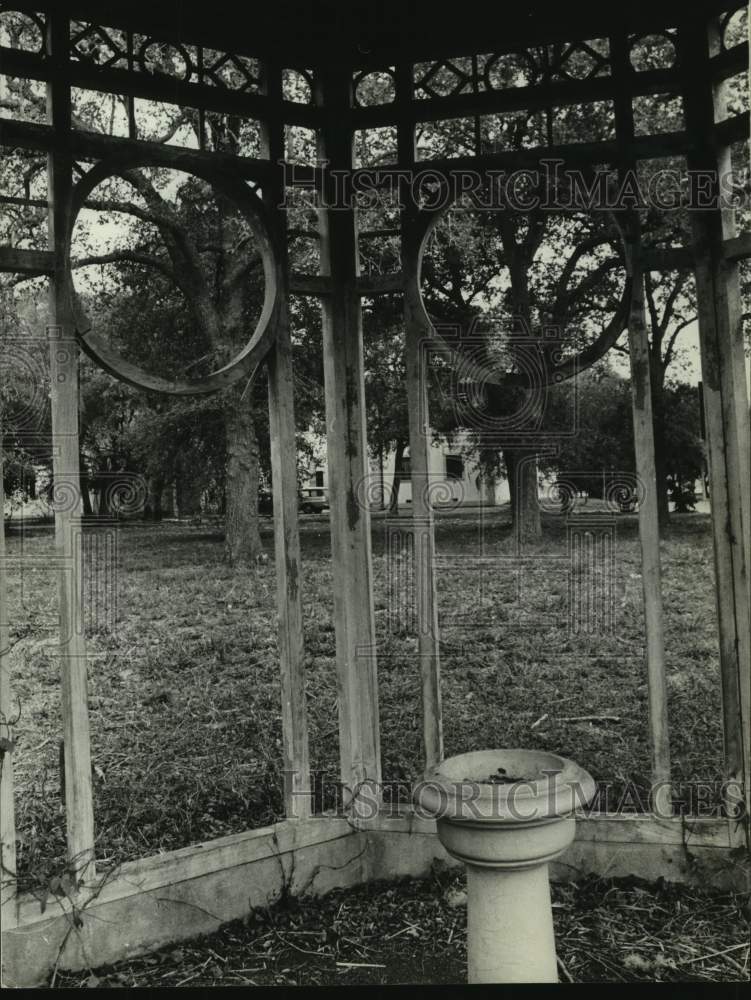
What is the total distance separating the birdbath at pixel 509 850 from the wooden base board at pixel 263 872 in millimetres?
871

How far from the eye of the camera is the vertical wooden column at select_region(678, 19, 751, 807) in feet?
11.0

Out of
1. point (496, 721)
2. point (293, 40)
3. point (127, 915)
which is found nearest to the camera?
point (127, 915)

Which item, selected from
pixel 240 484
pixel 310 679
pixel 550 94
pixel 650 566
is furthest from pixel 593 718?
pixel 240 484

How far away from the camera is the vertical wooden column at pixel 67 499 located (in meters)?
3.02

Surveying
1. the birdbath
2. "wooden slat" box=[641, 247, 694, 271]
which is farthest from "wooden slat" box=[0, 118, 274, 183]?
the birdbath

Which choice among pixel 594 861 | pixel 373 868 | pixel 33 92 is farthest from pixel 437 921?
pixel 33 92

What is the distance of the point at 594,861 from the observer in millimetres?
3557

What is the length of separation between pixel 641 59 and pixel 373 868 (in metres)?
7.52

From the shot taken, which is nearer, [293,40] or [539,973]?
[539,973]

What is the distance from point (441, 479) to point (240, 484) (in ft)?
20.3

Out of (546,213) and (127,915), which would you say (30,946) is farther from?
(546,213)

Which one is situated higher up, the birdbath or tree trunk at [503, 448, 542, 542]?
tree trunk at [503, 448, 542, 542]

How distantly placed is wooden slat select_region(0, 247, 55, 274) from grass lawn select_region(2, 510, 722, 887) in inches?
44.5

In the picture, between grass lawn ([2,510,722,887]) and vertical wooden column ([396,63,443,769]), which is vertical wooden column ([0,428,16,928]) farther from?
vertical wooden column ([396,63,443,769])
